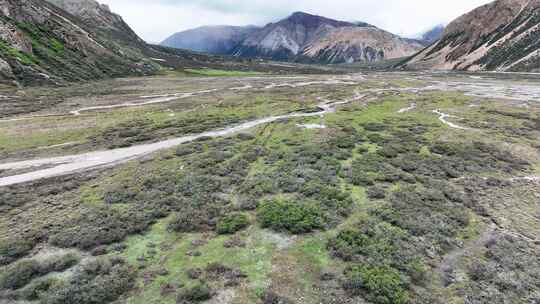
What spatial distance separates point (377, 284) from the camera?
12.6 m

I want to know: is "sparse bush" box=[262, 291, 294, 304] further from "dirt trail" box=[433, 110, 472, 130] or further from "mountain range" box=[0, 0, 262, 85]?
"mountain range" box=[0, 0, 262, 85]

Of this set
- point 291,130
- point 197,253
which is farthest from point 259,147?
point 197,253

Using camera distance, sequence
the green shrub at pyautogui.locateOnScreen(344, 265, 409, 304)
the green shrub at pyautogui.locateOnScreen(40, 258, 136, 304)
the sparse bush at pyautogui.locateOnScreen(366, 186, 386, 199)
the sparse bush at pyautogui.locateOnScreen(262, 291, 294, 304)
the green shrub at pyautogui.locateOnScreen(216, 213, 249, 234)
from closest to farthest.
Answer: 1. the sparse bush at pyautogui.locateOnScreen(262, 291, 294, 304)
2. the green shrub at pyautogui.locateOnScreen(40, 258, 136, 304)
3. the green shrub at pyautogui.locateOnScreen(344, 265, 409, 304)
4. the green shrub at pyautogui.locateOnScreen(216, 213, 249, 234)
5. the sparse bush at pyautogui.locateOnScreen(366, 186, 386, 199)

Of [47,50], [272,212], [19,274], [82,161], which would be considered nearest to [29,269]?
[19,274]

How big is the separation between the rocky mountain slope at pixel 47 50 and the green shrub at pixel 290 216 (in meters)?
109

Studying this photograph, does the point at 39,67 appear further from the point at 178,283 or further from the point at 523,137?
the point at 523,137

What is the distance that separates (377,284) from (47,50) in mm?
148292

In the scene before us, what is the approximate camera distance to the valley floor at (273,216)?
12.8 meters

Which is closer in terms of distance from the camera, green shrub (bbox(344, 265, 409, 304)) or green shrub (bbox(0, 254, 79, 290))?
green shrub (bbox(344, 265, 409, 304))

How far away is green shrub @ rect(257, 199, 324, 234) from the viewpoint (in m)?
17.5

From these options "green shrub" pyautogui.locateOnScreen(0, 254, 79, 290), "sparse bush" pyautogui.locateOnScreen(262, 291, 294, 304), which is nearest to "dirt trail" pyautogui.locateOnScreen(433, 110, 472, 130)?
"sparse bush" pyautogui.locateOnScreen(262, 291, 294, 304)

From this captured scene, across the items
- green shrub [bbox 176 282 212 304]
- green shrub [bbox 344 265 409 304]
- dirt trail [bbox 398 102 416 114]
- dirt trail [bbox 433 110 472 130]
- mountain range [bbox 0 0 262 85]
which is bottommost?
green shrub [bbox 344 265 409 304]

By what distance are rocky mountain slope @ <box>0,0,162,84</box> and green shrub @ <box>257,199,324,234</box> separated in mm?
109175

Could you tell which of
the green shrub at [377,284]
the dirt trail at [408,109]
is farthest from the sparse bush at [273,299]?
the dirt trail at [408,109]
